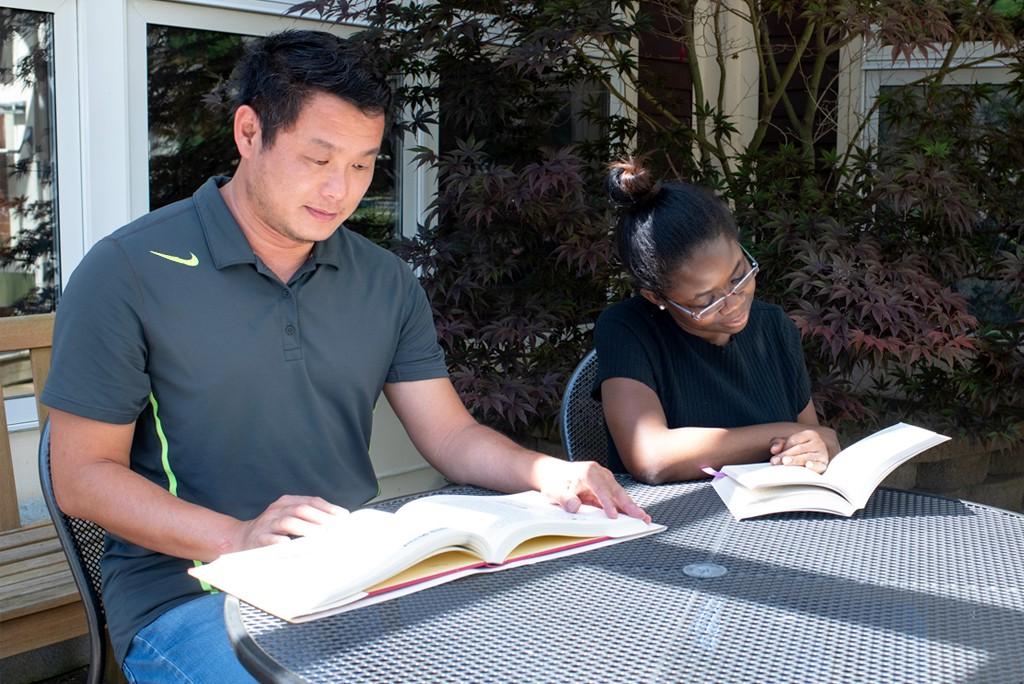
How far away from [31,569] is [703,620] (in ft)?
6.28

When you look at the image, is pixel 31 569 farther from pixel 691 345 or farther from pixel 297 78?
pixel 691 345

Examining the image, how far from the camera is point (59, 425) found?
182 cm

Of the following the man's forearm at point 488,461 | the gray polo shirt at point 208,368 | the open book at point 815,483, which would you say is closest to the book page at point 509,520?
the man's forearm at point 488,461

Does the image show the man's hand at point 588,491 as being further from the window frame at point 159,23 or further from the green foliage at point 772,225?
the window frame at point 159,23

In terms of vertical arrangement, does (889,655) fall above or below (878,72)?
below

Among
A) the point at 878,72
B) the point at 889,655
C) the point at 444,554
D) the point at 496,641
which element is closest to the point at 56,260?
the point at 444,554

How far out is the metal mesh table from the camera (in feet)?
4.27

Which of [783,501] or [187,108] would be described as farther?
[187,108]

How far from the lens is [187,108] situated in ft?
11.9

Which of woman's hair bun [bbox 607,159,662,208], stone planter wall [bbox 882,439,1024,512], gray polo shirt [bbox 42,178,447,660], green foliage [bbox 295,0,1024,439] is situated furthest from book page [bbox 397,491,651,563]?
stone planter wall [bbox 882,439,1024,512]

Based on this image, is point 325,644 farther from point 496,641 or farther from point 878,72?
point 878,72

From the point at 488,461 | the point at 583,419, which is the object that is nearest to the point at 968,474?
the point at 583,419

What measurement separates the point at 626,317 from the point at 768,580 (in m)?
0.97

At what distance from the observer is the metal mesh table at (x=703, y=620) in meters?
1.30
